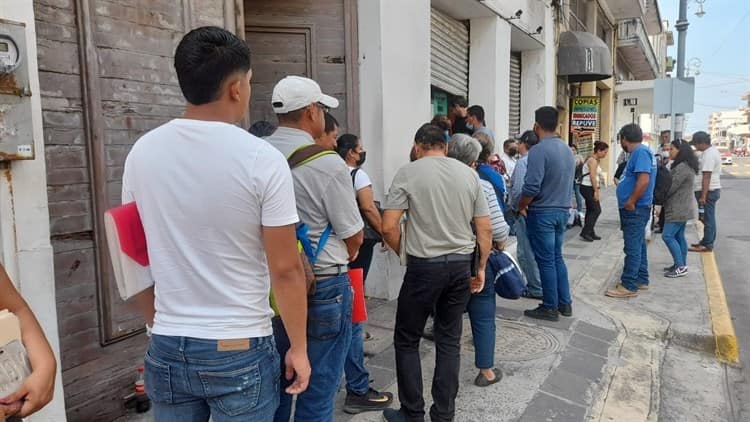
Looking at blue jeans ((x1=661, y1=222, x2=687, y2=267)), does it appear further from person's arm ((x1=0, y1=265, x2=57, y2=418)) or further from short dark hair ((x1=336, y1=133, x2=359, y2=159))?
person's arm ((x1=0, y1=265, x2=57, y2=418))

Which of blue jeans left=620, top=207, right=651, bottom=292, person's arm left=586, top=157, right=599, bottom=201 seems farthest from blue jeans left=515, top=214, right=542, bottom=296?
person's arm left=586, top=157, right=599, bottom=201

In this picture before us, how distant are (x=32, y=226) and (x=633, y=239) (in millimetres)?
5488

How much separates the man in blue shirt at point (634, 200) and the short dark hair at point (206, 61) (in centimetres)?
501

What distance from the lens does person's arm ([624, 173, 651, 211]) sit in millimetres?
5477

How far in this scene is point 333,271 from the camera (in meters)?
2.35

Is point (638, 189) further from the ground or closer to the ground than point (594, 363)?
further from the ground

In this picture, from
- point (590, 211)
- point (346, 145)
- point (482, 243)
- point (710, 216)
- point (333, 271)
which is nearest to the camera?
point (333, 271)

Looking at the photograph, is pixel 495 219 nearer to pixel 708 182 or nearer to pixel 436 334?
pixel 436 334

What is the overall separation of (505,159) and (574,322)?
291 cm

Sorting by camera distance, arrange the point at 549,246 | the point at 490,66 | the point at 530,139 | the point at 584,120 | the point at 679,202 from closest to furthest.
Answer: the point at 549,246 < the point at 530,139 < the point at 679,202 < the point at 490,66 < the point at 584,120

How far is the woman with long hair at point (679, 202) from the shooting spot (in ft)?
22.0

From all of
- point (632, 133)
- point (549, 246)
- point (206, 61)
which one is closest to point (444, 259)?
point (206, 61)

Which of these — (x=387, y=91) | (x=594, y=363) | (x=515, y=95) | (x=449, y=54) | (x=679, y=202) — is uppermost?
(x=449, y=54)

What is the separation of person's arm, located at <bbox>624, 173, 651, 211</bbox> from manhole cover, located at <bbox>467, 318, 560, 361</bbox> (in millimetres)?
1823
